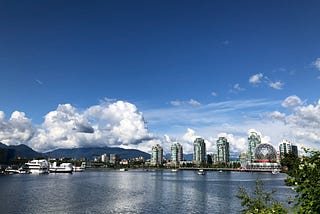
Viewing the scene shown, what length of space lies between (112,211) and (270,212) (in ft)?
187

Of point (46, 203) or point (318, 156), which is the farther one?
point (46, 203)

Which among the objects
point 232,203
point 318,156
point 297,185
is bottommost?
Result: point 232,203

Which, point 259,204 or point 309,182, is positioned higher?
point 309,182

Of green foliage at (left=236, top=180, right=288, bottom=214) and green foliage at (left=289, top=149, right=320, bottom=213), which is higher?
green foliage at (left=289, top=149, right=320, bottom=213)

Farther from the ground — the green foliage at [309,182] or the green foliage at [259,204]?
the green foliage at [309,182]

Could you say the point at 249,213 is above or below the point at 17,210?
above

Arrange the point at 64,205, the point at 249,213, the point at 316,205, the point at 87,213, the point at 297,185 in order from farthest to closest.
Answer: the point at 64,205 < the point at 87,213 < the point at 249,213 < the point at 297,185 < the point at 316,205

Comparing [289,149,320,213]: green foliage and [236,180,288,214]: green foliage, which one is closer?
[289,149,320,213]: green foliage

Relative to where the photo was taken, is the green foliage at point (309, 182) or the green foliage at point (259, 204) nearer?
the green foliage at point (309, 182)

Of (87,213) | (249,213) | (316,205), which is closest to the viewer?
(316,205)

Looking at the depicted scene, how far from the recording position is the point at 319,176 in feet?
46.6

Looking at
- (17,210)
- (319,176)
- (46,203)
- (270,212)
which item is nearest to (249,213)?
(270,212)

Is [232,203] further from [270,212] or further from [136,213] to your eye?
[270,212]

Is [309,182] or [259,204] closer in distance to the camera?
[309,182]
